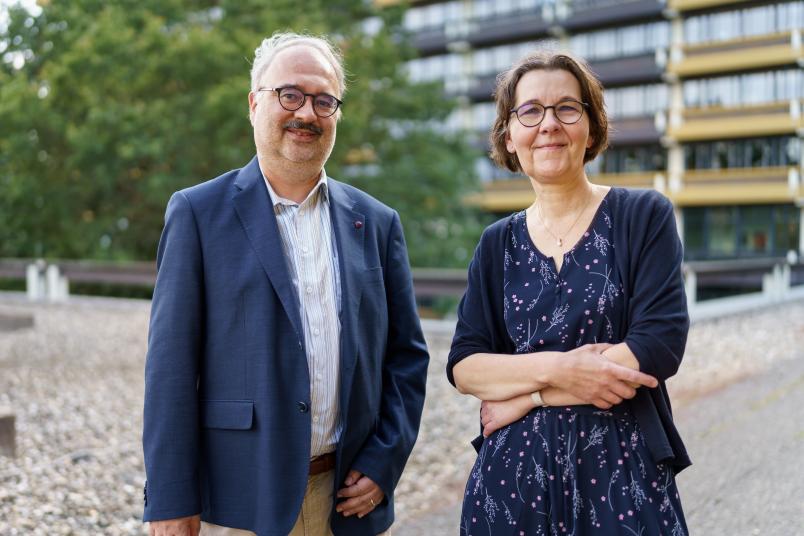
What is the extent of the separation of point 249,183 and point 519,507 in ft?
4.26

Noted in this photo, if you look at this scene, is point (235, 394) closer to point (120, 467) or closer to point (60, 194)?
point (120, 467)

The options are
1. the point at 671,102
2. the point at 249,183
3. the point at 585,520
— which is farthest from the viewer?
the point at 671,102

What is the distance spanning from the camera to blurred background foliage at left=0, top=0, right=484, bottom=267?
19.1 m

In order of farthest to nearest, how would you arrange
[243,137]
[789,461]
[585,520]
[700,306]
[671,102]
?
1. [671,102]
2. [243,137]
3. [700,306]
4. [789,461]
5. [585,520]

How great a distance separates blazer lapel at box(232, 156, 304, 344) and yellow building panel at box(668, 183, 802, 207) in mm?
36442

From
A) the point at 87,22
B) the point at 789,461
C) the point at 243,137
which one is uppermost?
the point at 87,22

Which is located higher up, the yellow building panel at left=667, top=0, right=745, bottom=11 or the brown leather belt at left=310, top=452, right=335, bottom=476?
the yellow building panel at left=667, top=0, right=745, bottom=11

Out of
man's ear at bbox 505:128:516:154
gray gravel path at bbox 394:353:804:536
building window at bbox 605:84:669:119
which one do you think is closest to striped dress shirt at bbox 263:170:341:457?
man's ear at bbox 505:128:516:154

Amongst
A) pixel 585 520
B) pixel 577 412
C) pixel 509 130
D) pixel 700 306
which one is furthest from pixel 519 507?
pixel 700 306

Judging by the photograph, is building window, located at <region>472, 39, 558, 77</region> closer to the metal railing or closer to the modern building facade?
the modern building facade

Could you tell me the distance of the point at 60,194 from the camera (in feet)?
67.8

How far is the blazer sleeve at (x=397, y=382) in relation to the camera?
2443mm

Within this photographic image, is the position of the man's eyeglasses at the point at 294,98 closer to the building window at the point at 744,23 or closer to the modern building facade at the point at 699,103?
the modern building facade at the point at 699,103

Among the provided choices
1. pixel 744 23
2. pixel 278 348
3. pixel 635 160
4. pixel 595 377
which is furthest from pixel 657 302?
pixel 635 160
